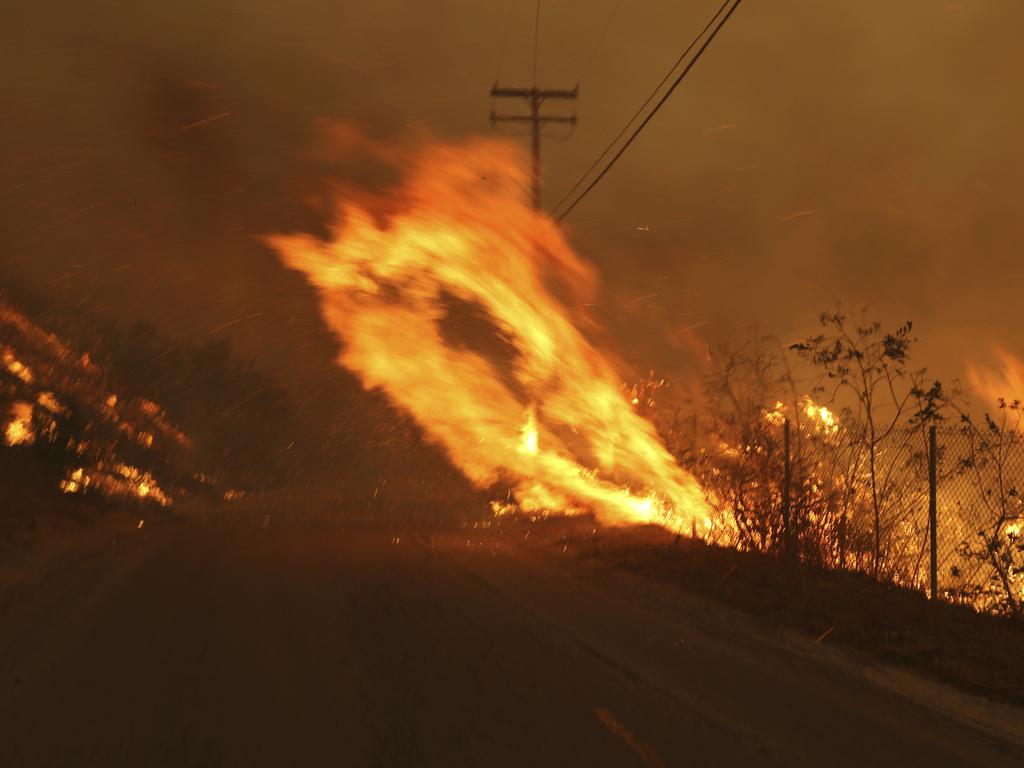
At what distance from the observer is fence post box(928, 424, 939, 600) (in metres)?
11.9

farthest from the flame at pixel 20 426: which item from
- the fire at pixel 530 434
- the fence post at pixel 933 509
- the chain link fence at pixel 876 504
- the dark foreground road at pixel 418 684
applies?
the fence post at pixel 933 509

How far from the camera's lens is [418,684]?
22.1 feet

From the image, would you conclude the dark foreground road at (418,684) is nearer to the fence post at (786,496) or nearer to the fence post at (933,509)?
the fence post at (933,509)

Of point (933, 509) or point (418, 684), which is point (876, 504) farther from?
point (418, 684)

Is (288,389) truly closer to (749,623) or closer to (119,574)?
(119,574)

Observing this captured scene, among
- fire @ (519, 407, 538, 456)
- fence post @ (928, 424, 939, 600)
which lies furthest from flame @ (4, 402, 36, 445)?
fence post @ (928, 424, 939, 600)

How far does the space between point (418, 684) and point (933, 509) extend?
25.9ft

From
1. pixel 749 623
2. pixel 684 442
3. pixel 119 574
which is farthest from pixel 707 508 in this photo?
pixel 119 574

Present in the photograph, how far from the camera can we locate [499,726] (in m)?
5.85

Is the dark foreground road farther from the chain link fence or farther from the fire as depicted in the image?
the fire

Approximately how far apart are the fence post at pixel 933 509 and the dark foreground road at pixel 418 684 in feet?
10.6

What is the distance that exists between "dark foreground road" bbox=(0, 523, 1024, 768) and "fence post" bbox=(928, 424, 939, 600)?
10.6ft

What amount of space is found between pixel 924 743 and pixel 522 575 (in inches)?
270

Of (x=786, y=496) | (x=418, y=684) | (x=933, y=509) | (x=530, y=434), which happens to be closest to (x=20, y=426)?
(x=530, y=434)
